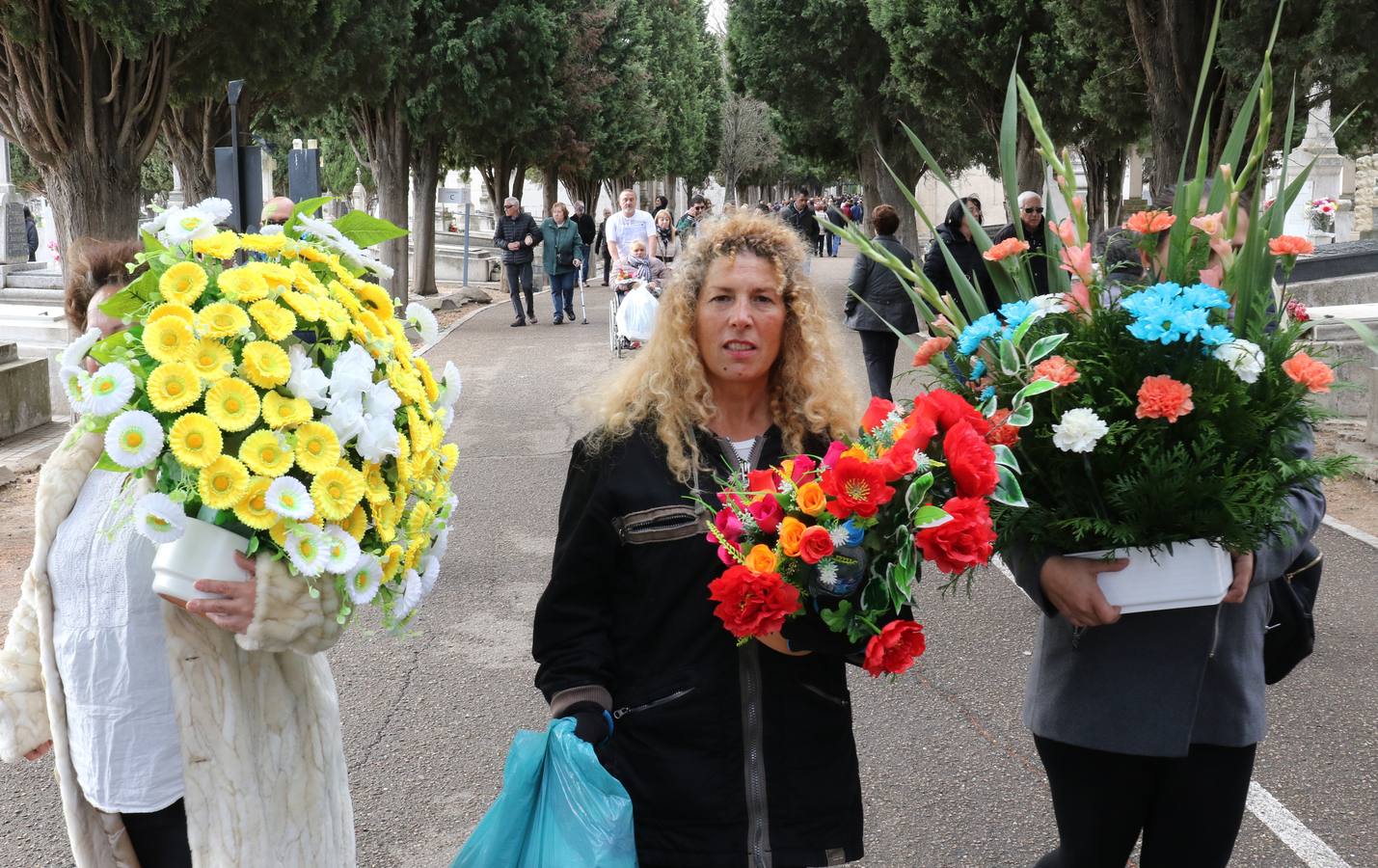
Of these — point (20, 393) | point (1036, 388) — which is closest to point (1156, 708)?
point (1036, 388)

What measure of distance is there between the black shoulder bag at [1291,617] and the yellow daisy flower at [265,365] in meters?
2.08

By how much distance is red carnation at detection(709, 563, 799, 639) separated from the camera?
7.09 ft

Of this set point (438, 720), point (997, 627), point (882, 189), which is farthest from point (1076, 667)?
point (882, 189)

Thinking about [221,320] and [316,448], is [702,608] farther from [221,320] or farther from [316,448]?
[221,320]

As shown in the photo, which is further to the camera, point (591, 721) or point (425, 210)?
point (425, 210)

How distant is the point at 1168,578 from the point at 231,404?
1.75 meters

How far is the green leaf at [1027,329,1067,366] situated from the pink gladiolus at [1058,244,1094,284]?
0.65 feet

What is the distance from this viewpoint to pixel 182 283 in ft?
7.73

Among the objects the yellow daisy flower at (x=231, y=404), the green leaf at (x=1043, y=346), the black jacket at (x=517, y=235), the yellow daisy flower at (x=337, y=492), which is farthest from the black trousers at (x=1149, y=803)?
the black jacket at (x=517, y=235)

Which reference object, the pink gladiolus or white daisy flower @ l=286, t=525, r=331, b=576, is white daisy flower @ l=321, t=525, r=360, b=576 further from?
the pink gladiolus

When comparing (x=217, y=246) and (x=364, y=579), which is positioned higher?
(x=217, y=246)

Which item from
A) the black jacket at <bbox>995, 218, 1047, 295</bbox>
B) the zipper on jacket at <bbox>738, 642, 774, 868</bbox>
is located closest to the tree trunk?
the black jacket at <bbox>995, 218, 1047, 295</bbox>

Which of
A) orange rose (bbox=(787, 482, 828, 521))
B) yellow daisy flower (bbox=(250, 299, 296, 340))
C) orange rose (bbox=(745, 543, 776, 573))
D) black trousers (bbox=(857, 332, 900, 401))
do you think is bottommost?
black trousers (bbox=(857, 332, 900, 401))

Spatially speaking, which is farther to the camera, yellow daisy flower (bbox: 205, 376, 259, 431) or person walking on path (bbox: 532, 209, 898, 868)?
person walking on path (bbox: 532, 209, 898, 868)
